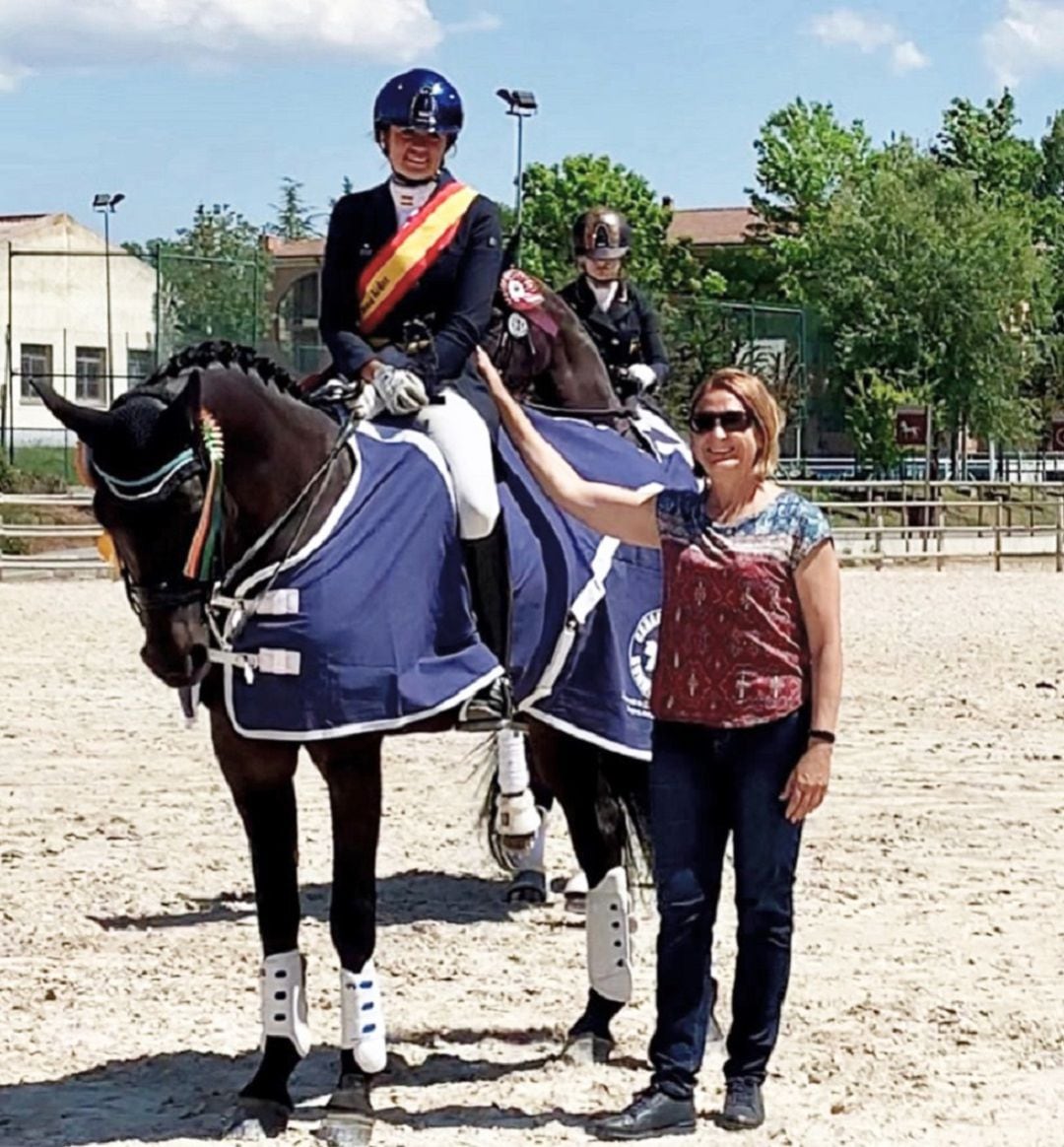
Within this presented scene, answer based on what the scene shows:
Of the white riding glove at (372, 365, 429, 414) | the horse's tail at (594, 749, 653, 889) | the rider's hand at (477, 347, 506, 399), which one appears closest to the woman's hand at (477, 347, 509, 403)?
the rider's hand at (477, 347, 506, 399)

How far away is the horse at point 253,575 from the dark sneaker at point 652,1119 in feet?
2.09

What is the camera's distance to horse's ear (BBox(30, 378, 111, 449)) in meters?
5.24

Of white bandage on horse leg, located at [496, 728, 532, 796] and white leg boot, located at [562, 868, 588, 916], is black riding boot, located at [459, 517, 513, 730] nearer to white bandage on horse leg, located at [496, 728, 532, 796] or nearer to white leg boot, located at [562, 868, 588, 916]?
white bandage on horse leg, located at [496, 728, 532, 796]

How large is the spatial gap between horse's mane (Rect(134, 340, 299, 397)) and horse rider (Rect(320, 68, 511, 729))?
0.93 ft

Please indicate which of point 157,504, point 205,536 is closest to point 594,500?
point 205,536

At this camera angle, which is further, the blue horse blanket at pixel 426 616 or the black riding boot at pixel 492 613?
the black riding boot at pixel 492 613

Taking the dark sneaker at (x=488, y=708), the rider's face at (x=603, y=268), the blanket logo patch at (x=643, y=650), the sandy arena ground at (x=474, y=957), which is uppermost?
the rider's face at (x=603, y=268)

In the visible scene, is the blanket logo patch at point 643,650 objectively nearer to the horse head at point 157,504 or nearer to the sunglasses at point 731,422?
the sunglasses at point 731,422

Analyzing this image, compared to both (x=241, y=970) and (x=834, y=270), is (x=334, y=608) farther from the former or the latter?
(x=834, y=270)

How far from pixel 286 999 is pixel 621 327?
16.1 ft

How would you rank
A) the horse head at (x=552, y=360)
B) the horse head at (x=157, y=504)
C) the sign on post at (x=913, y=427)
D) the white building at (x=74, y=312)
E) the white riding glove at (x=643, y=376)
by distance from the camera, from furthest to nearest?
the white building at (x=74, y=312) < the sign on post at (x=913, y=427) < the white riding glove at (x=643, y=376) < the horse head at (x=552, y=360) < the horse head at (x=157, y=504)

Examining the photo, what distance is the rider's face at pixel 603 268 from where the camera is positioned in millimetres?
9820

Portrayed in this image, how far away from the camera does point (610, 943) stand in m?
6.46

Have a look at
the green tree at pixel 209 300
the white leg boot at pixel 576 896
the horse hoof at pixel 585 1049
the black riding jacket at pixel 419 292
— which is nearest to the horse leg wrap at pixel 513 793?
the white leg boot at pixel 576 896
